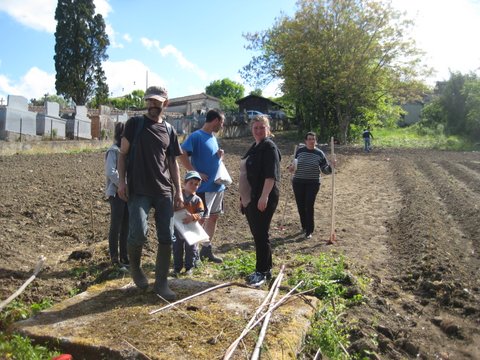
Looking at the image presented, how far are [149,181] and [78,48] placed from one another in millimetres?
39566

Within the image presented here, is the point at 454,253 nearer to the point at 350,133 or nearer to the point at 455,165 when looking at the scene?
the point at 455,165

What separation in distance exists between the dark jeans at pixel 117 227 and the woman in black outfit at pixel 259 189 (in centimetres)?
153

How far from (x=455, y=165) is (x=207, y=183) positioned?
18405mm

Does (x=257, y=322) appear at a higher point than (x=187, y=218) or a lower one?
lower

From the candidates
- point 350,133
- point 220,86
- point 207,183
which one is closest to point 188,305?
point 207,183

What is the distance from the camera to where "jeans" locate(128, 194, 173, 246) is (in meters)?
4.06

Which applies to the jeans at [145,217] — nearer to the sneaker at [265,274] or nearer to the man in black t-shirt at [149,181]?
the man in black t-shirt at [149,181]

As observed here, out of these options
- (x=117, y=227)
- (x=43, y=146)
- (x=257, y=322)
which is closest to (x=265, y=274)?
(x=257, y=322)

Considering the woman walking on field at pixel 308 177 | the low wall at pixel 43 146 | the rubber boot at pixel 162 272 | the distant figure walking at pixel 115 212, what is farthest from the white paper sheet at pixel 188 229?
the low wall at pixel 43 146

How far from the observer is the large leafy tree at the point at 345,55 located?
104ft

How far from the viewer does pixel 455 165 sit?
2116 centimetres

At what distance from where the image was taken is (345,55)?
32094mm

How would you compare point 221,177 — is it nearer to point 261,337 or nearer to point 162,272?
point 162,272

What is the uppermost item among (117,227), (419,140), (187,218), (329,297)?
(419,140)
